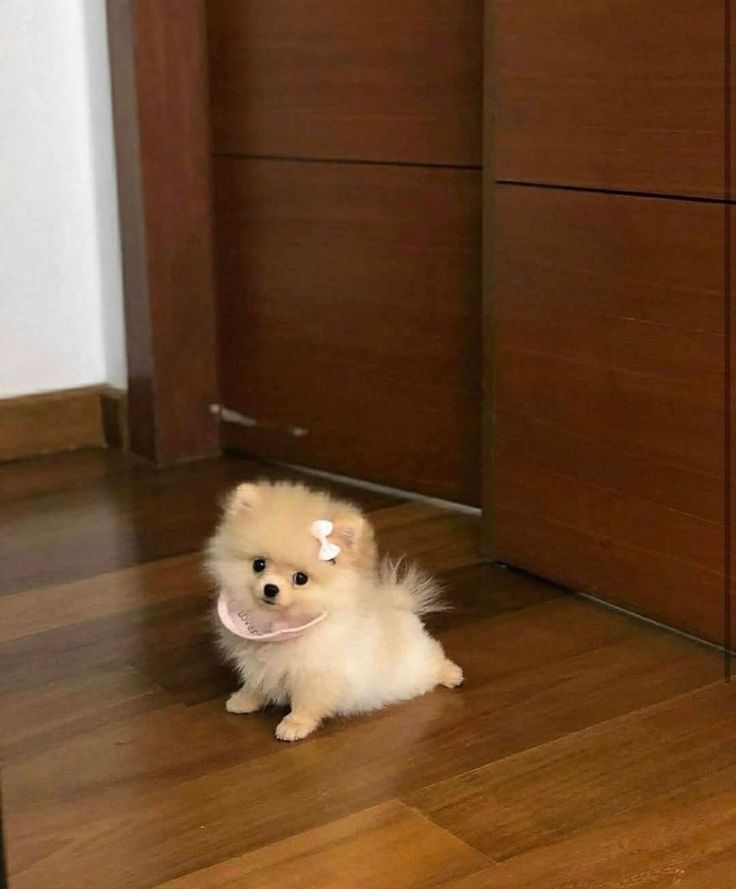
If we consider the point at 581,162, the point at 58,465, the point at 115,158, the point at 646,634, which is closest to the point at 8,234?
the point at 115,158

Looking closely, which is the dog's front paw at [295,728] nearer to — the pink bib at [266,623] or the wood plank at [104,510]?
the pink bib at [266,623]

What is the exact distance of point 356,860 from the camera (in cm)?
132

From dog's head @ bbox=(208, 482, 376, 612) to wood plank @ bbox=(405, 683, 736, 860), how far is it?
256 mm

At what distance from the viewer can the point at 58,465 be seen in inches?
104

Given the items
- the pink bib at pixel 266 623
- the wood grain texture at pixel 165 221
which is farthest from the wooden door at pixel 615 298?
the wood grain texture at pixel 165 221

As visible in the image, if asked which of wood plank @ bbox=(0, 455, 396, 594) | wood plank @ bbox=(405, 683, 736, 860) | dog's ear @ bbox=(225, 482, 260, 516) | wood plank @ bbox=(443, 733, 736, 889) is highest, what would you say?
dog's ear @ bbox=(225, 482, 260, 516)

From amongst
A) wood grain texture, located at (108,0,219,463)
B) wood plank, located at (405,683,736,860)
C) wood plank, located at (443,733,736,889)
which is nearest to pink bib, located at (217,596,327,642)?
wood plank, located at (405,683,736,860)

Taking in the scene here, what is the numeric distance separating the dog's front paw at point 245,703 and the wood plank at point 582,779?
27 centimetres

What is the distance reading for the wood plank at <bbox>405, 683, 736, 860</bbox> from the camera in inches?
53.8

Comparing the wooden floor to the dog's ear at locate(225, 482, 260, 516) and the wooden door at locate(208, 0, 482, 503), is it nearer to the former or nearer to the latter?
the dog's ear at locate(225, 482, 260, 516)

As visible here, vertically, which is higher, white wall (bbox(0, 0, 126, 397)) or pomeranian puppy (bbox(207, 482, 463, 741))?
white wall (bbox(0, 0, 126, 397))

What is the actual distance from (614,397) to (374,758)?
1.99 feet

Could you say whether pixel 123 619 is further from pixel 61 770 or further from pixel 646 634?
pixel 646 634

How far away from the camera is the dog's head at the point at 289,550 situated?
5.06 ft
